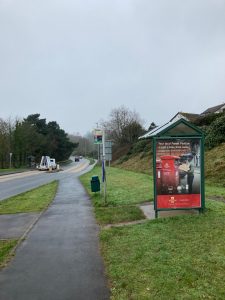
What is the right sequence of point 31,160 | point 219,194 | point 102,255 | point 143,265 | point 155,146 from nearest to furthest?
point 143,265 → point 102,255 → point 155,146 → point 219,194 → point 31,160

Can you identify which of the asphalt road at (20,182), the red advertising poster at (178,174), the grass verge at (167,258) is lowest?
the grass verge at (167,258)

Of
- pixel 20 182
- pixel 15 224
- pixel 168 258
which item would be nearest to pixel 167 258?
pixel 168 258

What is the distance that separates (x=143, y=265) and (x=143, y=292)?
3.75 ft

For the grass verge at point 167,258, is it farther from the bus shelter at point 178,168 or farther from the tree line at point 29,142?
the tree line at point 29,142

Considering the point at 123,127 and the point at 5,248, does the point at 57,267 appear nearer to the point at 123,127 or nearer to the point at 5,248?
the point at 5,248

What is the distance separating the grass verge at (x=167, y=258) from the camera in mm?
5117

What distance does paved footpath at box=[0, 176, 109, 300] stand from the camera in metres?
5.33

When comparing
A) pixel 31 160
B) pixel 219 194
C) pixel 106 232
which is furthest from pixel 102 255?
pixel 31 160

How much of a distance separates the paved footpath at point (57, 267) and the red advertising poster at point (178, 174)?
2.11 meters

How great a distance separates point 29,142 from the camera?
255 ft

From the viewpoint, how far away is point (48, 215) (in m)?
12.7

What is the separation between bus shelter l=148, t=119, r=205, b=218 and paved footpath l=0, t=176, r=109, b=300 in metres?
2.10

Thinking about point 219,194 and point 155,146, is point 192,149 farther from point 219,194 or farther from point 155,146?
point 219,194

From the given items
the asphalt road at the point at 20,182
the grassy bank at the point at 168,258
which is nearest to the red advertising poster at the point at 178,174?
the grassy bank at the point at 168,258
